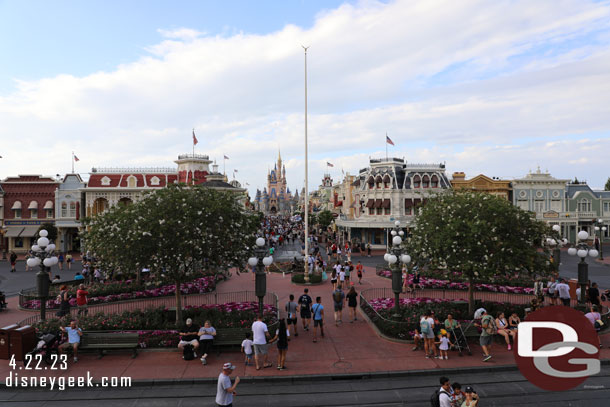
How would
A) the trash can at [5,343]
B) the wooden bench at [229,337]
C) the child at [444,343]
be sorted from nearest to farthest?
the trash can at [5,343]
the child at [444,343]
the wooden bench at [229,337]

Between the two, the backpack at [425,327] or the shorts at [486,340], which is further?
the backpack at [425,327]

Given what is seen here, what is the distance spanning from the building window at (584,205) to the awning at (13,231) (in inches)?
2669

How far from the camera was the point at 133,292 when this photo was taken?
843 inches

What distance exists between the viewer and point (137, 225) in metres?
14.0

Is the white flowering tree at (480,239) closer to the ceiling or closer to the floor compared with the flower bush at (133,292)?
→ closer to the ceiling

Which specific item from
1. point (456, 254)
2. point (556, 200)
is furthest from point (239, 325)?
point (556, 200)

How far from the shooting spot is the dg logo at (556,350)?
34.5ft

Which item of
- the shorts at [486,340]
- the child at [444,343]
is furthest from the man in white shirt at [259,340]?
the shorts at [486,340]

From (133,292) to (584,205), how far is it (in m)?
54.9

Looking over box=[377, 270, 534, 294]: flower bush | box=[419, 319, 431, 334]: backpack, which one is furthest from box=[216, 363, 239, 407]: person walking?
box=[377, 270, 534, 294]: flower bush

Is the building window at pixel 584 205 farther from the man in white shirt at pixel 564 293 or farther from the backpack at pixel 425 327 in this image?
the backpack at pixel 425 327

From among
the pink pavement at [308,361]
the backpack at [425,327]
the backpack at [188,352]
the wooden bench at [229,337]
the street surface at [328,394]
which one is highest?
the backpack at [425,327]

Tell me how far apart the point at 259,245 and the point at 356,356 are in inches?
196

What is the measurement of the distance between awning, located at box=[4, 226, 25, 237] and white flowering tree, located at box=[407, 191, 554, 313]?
4537 cm
